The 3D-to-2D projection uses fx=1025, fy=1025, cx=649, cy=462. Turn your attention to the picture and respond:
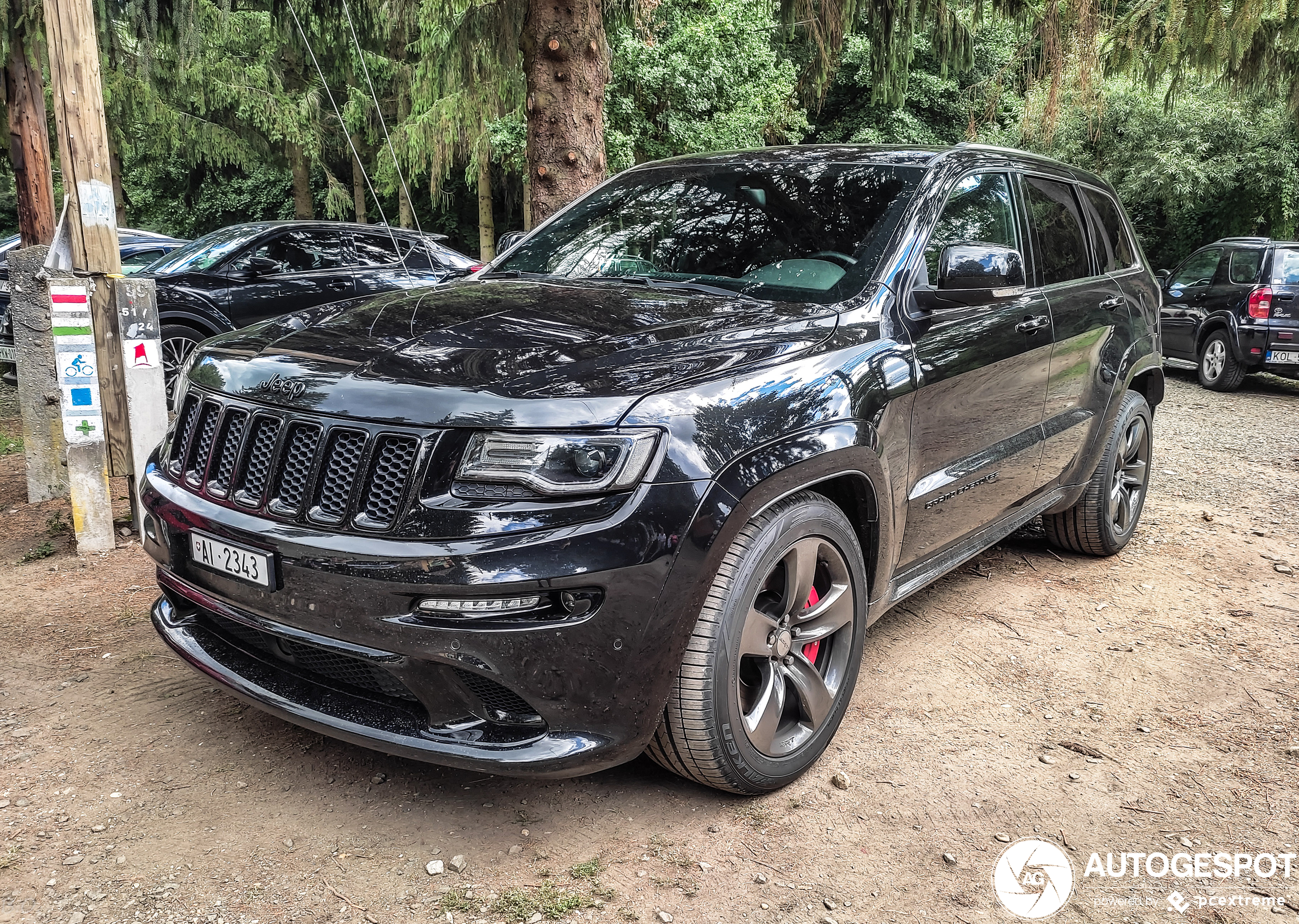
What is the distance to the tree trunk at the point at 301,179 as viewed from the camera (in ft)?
72.7

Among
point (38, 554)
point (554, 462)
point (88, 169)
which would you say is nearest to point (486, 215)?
point (88, 169)

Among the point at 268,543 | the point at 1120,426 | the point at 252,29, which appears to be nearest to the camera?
the point at 268,543

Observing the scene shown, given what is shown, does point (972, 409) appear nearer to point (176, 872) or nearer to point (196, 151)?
point (176, 872)

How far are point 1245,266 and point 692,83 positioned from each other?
27.9ft

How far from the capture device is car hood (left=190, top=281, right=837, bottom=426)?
248 centimetres

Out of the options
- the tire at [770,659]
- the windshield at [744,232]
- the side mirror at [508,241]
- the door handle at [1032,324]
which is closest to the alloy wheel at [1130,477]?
the door handle at [1032,324]

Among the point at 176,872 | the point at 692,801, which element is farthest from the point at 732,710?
the point at 176,872

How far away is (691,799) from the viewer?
117 inches

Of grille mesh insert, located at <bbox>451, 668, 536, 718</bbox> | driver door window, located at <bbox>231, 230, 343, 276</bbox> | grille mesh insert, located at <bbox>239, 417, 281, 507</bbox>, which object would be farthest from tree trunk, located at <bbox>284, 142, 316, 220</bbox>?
grille mesh insert, located at <bbox>451, 668, 536, 718</bbox>

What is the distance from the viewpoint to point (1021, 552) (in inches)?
213

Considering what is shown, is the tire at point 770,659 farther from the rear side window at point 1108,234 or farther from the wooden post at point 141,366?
the wooden post at point 141,366

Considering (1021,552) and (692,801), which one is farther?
(1021,552)

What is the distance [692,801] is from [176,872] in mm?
1371

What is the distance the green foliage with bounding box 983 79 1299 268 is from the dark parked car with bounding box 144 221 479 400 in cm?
1322
